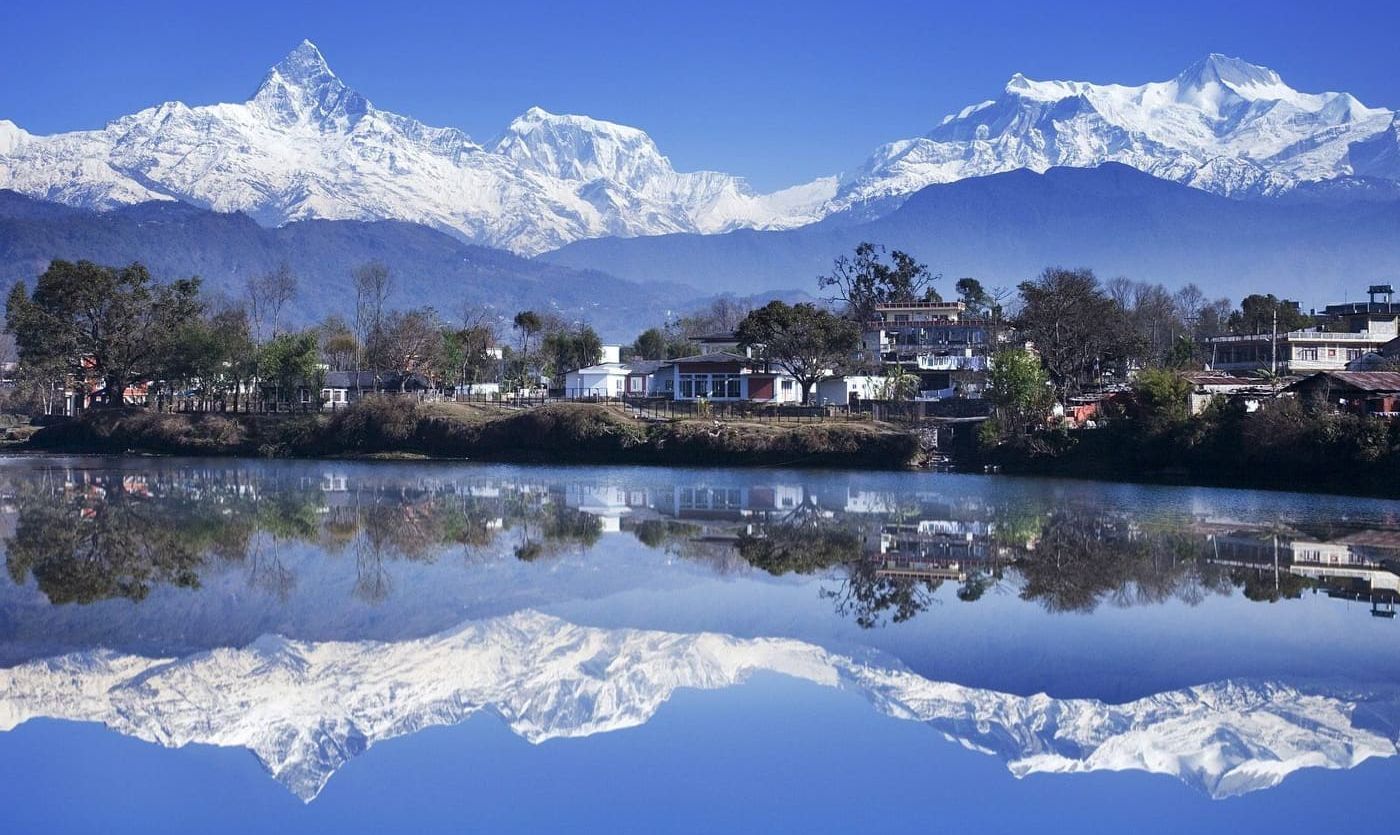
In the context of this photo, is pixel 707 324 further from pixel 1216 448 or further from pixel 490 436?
pixel 1216 448

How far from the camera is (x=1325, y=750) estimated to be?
59.5ft

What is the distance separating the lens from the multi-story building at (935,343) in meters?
80.3

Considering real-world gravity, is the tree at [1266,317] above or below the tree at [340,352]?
above

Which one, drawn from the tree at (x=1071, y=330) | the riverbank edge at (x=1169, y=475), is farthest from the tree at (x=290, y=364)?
the tree at (x=1071, y=330)

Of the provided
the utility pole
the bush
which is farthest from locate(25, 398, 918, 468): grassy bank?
the utility pole

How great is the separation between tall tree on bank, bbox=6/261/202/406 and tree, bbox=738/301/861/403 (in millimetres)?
28927

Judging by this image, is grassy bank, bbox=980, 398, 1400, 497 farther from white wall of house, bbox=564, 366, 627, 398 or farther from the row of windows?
white wall of house, bbox=564, 366, 627, 398

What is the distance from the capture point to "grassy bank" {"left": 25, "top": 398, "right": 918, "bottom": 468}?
194ft

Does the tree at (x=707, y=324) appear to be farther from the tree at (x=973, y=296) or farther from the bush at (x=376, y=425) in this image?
the bush at (x=376, y=425)

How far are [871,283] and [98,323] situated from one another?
55605 millimetres

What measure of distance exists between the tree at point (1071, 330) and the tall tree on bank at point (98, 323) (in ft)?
140

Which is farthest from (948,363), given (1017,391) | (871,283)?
(1017,391)

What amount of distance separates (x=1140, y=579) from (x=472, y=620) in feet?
42.7

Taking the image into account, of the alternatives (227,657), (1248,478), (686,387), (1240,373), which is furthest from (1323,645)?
(1240,373)
